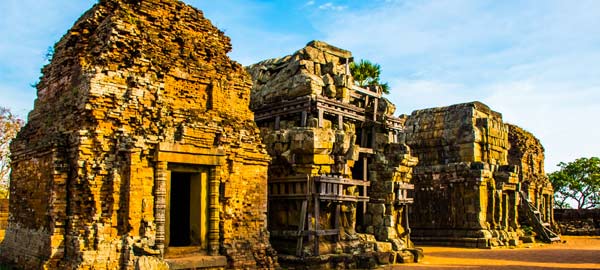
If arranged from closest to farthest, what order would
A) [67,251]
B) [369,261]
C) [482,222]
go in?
[67,251] < [369,261] < [482,222]

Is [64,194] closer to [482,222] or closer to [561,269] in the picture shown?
[561,269]

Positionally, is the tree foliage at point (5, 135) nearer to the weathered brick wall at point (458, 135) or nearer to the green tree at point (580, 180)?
the weathered brick wall at point (458, 135)

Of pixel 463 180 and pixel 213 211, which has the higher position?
pixel 463 180

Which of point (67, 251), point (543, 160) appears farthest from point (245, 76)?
point (543, 160)

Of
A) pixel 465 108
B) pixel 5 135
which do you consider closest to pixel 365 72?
pixel 465 108

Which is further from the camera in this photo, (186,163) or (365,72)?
(365,72)

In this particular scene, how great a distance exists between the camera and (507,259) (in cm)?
1827

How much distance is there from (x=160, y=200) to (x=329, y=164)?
18.8ft

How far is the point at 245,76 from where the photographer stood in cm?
1347

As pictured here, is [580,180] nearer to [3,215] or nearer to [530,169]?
[530,169]

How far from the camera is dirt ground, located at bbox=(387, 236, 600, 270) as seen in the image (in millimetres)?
16156

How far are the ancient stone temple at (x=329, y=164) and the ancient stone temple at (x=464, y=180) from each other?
678cm

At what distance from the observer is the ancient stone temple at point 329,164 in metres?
14.7

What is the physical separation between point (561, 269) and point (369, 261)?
563 cm
